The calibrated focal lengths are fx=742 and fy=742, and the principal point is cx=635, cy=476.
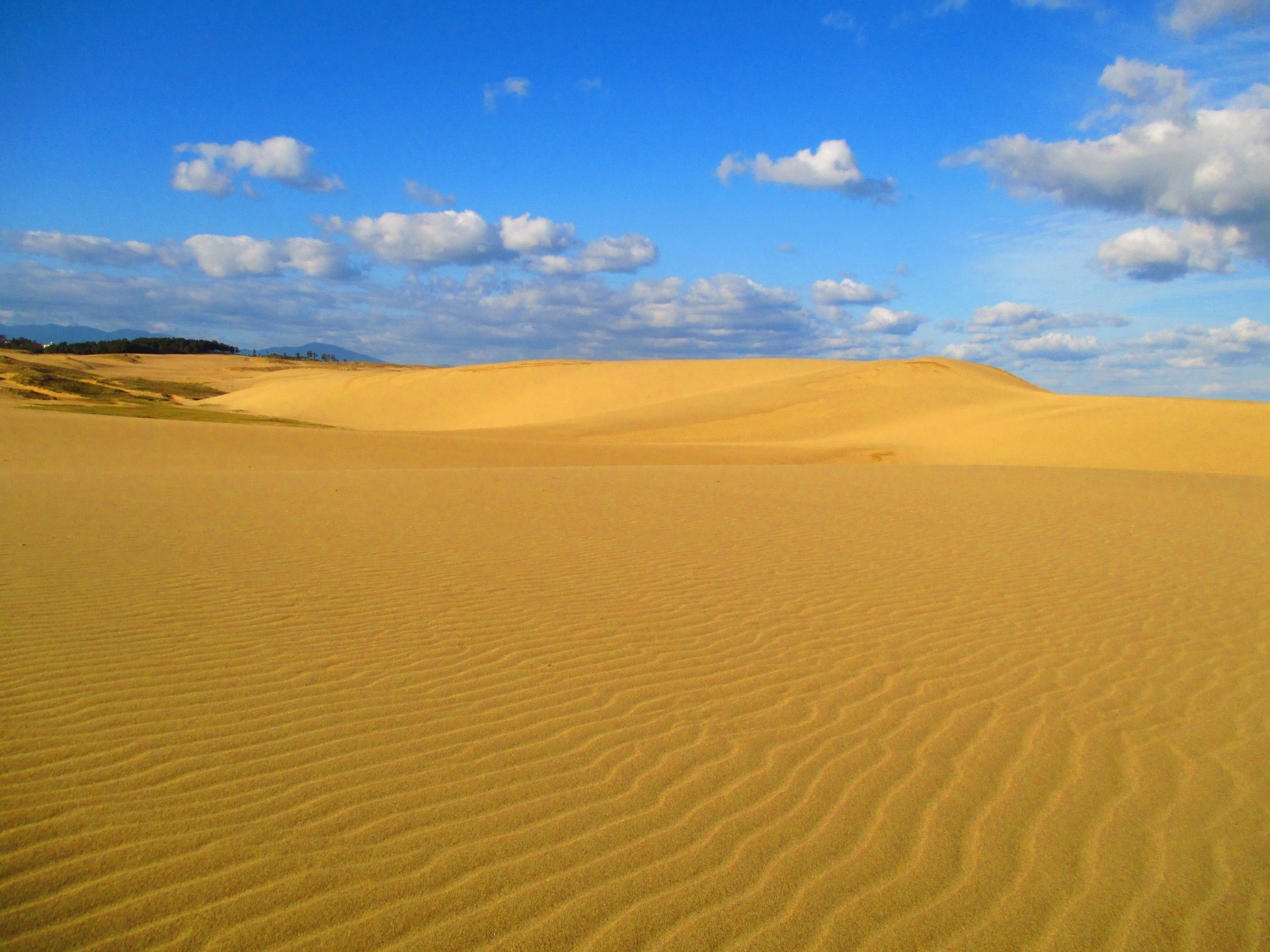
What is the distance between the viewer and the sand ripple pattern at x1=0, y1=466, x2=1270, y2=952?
8.74ft

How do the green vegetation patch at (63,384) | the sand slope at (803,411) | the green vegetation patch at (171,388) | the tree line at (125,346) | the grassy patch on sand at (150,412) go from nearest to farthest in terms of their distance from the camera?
the sand slope at (803,411), the grassy patch on sand at (150,412), the green vegetation patch at (63,384), the green vegetation patch at (171,388), the tree line at (125,346)

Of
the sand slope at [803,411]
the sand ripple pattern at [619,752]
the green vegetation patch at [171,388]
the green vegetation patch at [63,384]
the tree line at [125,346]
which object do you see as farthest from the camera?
the tree line at [125,346]

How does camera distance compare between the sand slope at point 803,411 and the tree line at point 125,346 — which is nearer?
the sand slope at point 803,411

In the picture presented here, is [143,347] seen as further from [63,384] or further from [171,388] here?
[63,384]

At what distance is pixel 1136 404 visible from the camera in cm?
2819

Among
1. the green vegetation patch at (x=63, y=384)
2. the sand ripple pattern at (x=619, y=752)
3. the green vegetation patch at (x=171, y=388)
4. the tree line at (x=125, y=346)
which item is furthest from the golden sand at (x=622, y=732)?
the tree line at (x=125, y=346)

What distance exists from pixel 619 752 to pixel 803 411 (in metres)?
33.0

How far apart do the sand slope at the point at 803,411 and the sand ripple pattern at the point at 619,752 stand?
18.1m

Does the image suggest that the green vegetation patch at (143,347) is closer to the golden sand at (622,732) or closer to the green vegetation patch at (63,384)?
the green vegetation patch at (63,384)

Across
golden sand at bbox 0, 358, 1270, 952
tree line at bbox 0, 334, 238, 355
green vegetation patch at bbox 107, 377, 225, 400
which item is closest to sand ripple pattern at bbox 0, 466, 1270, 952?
golden sand at bbox 0, 358, 1270, 952

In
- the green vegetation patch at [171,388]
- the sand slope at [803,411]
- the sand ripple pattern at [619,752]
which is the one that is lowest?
the sand ripple pattern at [619,752]

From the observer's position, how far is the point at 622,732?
396 cm

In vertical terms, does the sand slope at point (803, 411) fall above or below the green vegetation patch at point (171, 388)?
above

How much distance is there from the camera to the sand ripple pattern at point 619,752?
2664 millimetres
